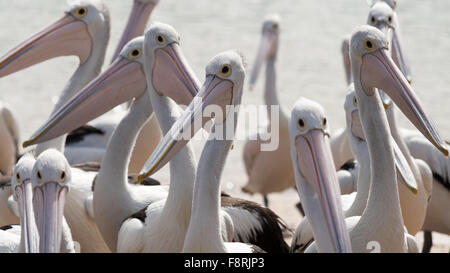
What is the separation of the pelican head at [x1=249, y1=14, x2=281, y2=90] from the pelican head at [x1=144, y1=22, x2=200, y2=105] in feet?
11.3

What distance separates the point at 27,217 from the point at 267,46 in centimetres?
444

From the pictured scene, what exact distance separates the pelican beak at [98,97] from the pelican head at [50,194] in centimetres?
66

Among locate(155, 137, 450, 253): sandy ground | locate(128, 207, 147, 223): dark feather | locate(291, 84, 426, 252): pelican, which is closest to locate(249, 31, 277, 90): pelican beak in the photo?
locate(155, 137, 450, 253): sandy ground

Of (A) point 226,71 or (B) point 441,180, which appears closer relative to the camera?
(A) point 226,71

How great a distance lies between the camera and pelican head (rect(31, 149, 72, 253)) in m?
2.99

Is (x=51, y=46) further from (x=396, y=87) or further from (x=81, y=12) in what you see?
(x=396, y=87)

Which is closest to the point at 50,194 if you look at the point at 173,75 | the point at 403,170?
the point at 173,75

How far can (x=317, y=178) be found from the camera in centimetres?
292

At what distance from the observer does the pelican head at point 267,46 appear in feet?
23.7

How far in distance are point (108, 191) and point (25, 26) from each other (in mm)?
9374

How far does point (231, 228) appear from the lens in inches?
139

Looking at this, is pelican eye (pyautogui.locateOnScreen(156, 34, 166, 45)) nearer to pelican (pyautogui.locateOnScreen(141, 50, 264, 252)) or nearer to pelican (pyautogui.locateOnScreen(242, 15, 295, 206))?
pelican (pyautogui.locateOnScreen(141, 50, 264, 252))

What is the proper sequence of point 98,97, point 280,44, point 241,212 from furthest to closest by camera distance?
point 280,44 < point 98,97 < point 241,212

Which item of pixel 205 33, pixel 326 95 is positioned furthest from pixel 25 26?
pixel 326 95
